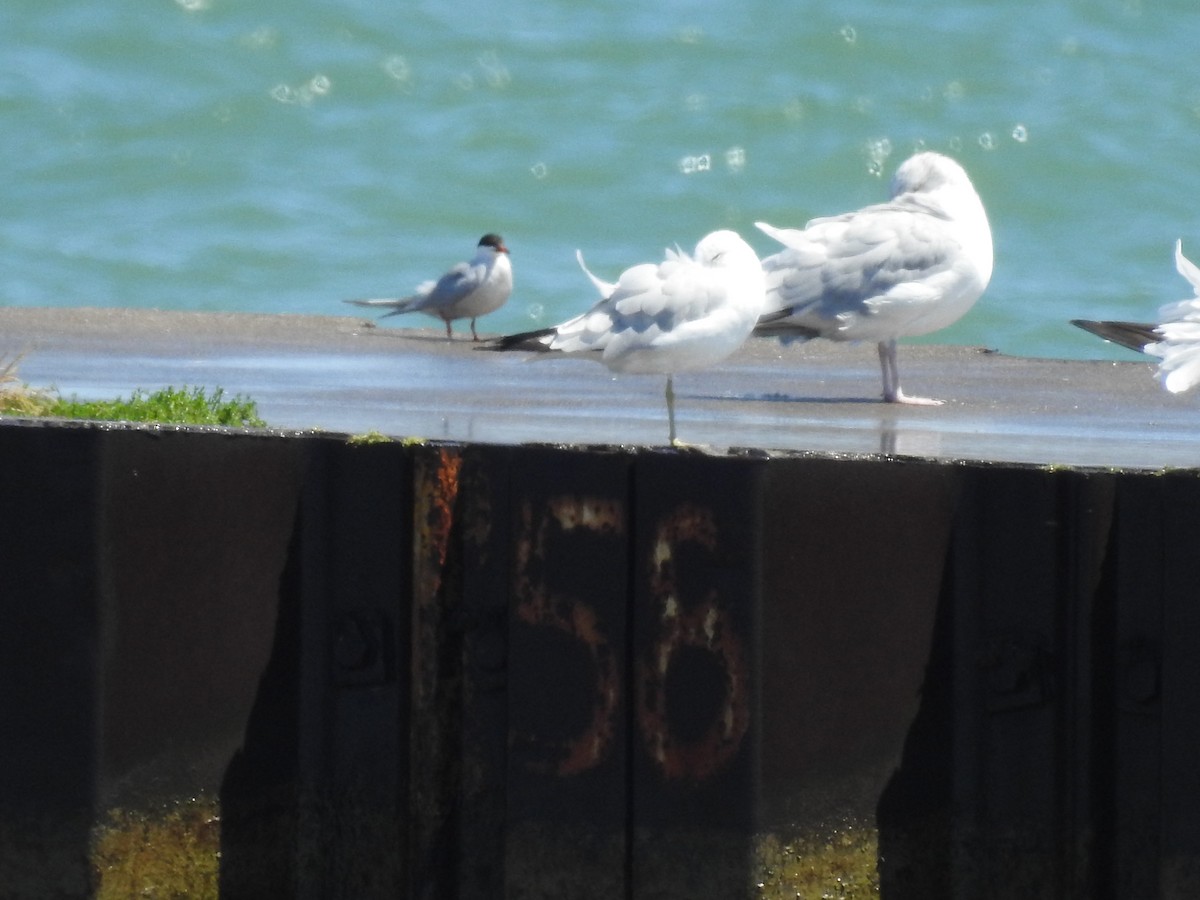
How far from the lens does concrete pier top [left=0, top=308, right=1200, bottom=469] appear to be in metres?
8.05

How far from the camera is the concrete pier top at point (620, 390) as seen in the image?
805 centimetres

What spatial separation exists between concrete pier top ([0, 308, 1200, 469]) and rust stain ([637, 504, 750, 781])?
0.35 m

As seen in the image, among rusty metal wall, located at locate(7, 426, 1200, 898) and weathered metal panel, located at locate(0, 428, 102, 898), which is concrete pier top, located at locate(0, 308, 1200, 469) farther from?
weathered metal panel, located at locate(0, 428, 102, 898)

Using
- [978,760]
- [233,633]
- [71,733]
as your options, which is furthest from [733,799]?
[71,733]

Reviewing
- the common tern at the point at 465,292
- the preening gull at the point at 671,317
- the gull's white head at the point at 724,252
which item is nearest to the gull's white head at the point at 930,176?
the gull's white head at the point at 724,252

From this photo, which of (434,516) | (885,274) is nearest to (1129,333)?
(885,274)

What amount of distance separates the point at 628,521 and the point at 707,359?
228cm

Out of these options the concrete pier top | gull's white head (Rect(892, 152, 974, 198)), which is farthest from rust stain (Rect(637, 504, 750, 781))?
gull's white head (Rect(892, 152, 974, 198))

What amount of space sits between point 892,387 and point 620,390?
1448mm

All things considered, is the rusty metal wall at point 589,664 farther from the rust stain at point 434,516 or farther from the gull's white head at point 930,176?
the gull's white head at point 930,176

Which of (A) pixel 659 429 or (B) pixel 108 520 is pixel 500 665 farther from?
(A) pixel 659 429

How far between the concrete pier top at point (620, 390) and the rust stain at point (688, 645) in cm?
35

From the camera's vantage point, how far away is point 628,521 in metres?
5.79

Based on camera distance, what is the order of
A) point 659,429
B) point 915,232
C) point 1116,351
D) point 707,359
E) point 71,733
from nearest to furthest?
1. point 71,733
2. point 707,359
3. point 659,429
4. point 915,232
5. point 1116,351
